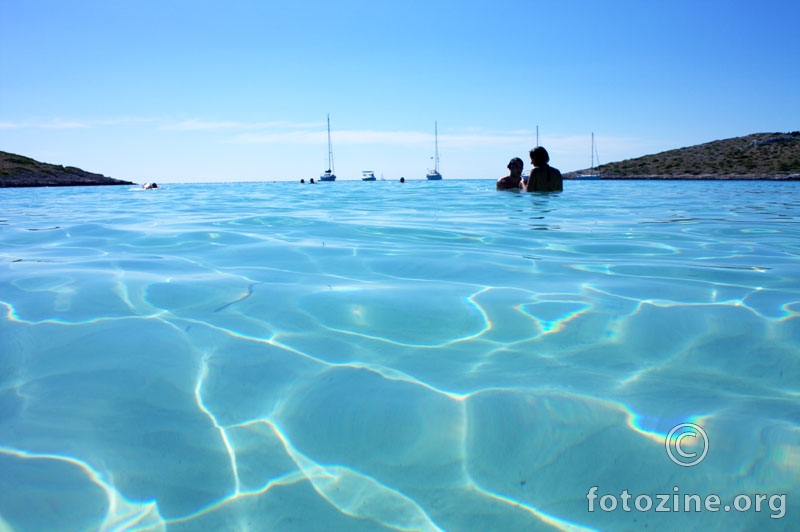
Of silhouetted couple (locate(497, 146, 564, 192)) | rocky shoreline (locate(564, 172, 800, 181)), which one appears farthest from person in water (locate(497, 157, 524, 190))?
rocky shoreline (locate(564, 172, 800, 181))

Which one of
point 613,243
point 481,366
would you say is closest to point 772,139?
point 613,243

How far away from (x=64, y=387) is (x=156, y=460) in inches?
24.3

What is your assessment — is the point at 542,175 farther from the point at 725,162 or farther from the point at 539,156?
the point at 725,162

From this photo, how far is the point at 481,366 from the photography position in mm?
1715

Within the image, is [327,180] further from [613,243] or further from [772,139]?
[613,243]

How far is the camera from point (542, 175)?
11055 mm

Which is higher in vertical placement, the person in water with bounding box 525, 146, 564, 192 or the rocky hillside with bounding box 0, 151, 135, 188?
the rocky hillside with bounding box 0, 151, 135, 188

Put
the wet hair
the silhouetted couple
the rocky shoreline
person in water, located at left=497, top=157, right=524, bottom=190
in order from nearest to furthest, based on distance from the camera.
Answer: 1. the wet hair
2. the silhouetted couple
3. person in water, located at left=497, top=157, right=524, bottom=190
4. the rocky shoreline

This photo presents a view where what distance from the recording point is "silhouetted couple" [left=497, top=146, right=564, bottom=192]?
1073cm

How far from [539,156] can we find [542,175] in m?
0.56

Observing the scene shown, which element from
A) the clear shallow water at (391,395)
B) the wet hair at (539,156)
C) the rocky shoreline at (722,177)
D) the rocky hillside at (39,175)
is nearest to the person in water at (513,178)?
the wet hair at (539,156)

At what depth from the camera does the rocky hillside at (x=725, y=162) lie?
3447 centimetres

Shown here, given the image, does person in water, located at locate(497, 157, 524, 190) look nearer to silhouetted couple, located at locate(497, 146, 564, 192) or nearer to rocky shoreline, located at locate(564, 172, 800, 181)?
silhouetted couple, located at locate(497, 146, 564, 192)

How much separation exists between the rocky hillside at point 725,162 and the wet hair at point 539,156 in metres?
28.3
